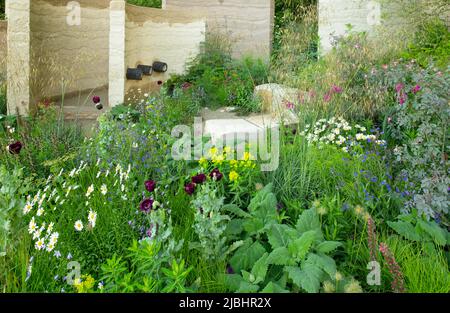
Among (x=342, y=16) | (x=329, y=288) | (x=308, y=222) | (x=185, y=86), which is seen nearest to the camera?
(x=329, y=288)

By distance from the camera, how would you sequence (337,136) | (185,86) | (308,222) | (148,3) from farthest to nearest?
(148,3) → (185,86) → (337,136) → (308,222)

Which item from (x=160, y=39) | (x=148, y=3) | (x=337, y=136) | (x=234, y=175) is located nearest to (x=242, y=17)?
(x=160, y=39)

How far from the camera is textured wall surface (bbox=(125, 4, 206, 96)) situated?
648 cm

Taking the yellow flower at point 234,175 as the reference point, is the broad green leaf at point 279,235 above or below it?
below

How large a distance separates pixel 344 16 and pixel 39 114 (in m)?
4.75

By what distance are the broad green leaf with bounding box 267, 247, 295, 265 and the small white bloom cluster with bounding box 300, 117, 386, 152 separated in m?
1.59

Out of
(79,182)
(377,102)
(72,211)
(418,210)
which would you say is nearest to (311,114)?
(377,102)

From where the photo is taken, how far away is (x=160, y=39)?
23.6 feet

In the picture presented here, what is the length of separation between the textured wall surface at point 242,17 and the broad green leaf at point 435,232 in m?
6.26

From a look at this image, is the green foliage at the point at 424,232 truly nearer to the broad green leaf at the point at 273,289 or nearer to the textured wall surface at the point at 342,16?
the broad green leaf at the point at 273,289

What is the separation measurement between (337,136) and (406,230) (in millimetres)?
1720

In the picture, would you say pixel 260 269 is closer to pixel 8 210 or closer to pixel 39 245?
pixel 39 245

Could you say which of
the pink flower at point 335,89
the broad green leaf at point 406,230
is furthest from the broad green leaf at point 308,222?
the pink flower at point 335,89

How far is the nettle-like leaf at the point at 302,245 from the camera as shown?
8.42 feet
